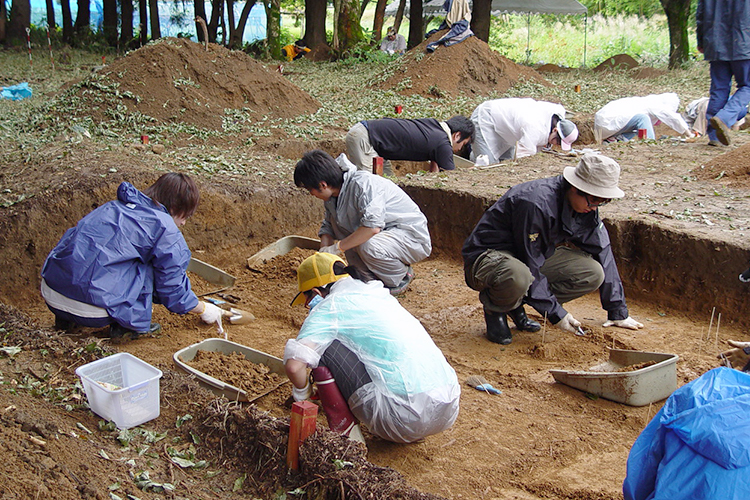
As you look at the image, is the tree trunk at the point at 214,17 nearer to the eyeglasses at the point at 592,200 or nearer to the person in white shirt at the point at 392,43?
the person in white shirt at the point at 392,43

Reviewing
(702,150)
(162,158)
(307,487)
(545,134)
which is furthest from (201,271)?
(702,150)

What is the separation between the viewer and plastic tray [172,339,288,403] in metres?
3.15

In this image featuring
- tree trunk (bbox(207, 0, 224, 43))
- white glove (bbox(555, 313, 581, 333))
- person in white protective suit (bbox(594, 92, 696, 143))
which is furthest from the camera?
tree trunk (bbox(207, 0, 224, 43))

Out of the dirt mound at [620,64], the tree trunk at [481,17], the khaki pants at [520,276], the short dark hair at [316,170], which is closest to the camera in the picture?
the khaki pants at [520,276]

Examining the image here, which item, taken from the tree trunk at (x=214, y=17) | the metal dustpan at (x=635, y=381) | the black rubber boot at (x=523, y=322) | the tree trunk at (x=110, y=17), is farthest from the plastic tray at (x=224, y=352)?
the tree trunk at (x=214, y=17)

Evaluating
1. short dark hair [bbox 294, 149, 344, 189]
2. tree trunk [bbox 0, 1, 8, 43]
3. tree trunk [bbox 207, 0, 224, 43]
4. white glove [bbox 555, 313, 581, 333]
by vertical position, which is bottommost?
white glove [bbox 555, 313, 581, 333]

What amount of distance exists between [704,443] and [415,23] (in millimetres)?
18476

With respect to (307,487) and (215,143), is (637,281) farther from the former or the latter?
(215,143)

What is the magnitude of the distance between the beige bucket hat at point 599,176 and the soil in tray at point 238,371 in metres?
2.10

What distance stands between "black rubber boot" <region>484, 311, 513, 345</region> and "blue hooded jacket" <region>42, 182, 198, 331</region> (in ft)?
6.68

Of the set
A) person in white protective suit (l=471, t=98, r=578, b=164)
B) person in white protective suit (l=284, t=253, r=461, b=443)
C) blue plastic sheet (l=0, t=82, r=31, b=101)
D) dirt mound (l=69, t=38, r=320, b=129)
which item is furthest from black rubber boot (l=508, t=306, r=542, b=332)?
blue plastic sheet (l=0, t=82, r=31, b=101)

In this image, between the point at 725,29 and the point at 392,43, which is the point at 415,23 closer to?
the point at 392,43

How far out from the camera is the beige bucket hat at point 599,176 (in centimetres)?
364

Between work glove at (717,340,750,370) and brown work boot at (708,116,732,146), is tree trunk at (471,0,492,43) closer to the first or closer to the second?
brown work boot at (708,116,732,146)
